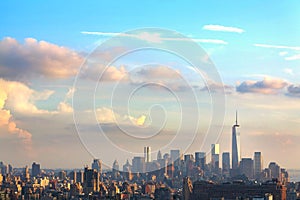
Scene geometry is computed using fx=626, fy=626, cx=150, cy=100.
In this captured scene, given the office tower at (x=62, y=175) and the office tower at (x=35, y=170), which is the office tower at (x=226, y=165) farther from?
the office tower at (x=35, y=170)

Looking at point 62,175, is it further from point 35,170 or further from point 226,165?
point 226,165

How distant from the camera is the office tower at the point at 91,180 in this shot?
2136 centimetres

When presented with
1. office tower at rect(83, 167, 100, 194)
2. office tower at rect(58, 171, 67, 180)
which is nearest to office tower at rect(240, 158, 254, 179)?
office tower at rect(83, 167, 100, 194)

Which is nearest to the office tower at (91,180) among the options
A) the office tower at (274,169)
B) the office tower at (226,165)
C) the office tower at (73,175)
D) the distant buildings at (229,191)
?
the office tower at (73,175)

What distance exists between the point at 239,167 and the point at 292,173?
2.74 meters

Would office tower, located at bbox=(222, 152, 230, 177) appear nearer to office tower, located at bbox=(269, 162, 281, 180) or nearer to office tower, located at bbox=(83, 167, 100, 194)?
office tower, located at bbox=(269, 162, 281, 180)

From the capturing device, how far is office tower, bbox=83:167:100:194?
21364 millimetres

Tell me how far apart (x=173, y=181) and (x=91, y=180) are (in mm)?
3800

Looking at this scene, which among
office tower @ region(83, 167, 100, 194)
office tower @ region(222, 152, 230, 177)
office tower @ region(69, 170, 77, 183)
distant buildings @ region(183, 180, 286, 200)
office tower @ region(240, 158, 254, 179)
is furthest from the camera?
office tower @ region(240, 158, 254, 179)

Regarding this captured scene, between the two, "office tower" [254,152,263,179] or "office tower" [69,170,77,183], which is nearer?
"office tower" [254,152,263,179]

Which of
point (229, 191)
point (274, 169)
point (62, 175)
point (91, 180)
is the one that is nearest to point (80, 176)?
point (91, 180)

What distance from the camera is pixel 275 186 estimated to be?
57.8 feet

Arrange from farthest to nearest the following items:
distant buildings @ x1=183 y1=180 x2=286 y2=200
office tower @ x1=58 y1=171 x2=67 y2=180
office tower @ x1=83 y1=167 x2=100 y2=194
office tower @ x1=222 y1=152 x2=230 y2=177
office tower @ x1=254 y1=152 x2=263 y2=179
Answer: office tower @ x1=58 y1=171 x2=67 y2=180 < office tower @ x1=254 y1=152 x2=263 y2=179 < office tower @ x1=222 y1=152 x2=230 y2=177 < office tower @ x1=83 y1=167 x2=100 y2=194 < distant buildings @ x1=183 y1=180 x2=286 y2=200

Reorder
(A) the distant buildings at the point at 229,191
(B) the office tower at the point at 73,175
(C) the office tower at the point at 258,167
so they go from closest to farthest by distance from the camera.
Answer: (A) the distant buildings at the point at 229,191 → (C) the office tower at the point at 258,167 → (B) the office tower at the point at 73,175
